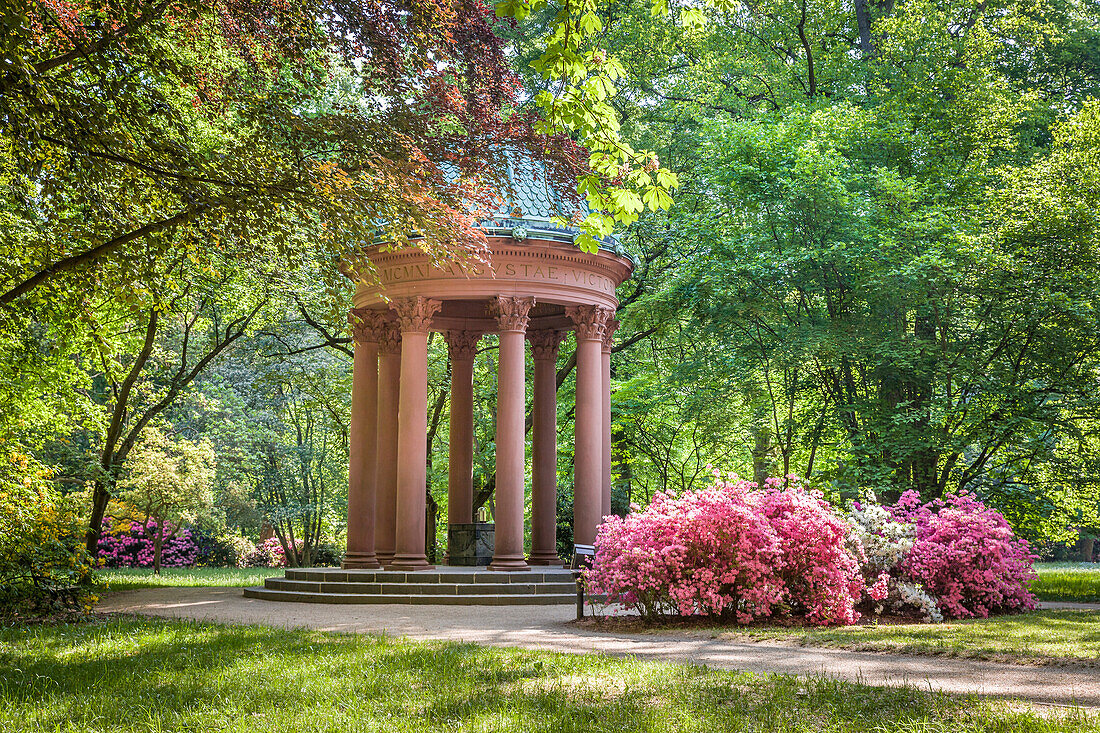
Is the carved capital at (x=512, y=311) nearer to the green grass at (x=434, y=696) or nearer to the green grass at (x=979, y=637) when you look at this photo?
the green grass at (x=979, y=637)

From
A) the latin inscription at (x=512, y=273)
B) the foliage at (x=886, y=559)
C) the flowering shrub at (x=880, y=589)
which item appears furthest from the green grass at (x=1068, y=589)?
the latin inscription at (x=512, y=273)

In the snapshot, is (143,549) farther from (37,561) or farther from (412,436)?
(37,561)

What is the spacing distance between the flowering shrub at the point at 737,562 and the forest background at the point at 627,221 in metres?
4.78

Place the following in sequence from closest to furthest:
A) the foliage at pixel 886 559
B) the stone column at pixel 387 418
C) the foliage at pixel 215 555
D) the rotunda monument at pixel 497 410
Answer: the foliage at pixel 886 559 → the rotunda monument at pixel 497 410 → the stone column at pixel 387 418 → the foliage at pixel 215 555

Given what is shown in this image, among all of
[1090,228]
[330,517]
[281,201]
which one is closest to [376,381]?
[281,201]

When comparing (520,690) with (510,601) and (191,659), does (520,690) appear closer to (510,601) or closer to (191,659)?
(191,659)

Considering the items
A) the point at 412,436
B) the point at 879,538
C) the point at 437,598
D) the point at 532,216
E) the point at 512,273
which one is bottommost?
the point at 437,598

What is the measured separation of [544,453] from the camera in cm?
2380

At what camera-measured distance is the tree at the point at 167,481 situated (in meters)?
31.8

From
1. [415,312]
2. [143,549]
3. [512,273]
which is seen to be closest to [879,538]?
[512,273]

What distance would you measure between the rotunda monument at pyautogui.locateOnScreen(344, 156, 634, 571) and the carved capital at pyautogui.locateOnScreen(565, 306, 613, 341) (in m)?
0.02

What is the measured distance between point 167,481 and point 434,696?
28.1m

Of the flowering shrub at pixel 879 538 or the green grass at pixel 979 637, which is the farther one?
the flowering shrub at pixel 879 538

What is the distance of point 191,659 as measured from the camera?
8.81 metres
